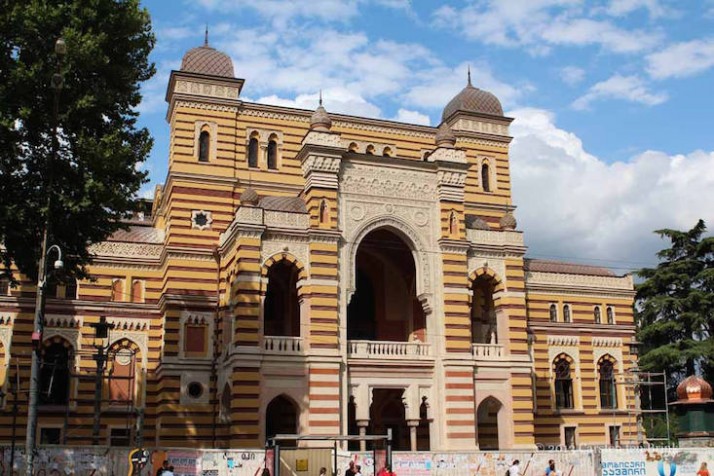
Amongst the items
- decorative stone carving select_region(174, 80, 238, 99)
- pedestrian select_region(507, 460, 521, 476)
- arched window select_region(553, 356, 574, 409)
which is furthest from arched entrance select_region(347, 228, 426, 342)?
pedestrian select_region(507, 460, 521, 476)

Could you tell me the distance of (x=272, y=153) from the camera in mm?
42719

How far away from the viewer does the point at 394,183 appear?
3706cm

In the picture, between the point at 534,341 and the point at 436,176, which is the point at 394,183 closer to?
the point at 436,176

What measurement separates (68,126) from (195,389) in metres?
15.0

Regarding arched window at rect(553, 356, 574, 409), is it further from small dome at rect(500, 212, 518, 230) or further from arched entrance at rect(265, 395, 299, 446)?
arched entrance at rect(265, 395, 299, 446)

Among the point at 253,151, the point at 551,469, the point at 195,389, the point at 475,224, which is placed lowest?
the point at 551,469

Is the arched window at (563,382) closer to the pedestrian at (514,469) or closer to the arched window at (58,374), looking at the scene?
the pedestrian at (514,469)

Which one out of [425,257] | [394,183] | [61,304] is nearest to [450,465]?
[425,257]

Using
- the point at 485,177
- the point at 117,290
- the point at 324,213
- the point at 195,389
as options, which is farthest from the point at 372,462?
the point at 485,177

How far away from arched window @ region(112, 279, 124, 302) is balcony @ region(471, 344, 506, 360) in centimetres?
1659

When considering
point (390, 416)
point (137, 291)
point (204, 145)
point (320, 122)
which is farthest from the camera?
point (204, 145)

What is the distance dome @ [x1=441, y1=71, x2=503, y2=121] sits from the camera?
47312 mm

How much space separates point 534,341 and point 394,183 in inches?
504

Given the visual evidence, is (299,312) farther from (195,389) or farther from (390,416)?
(390,416)
